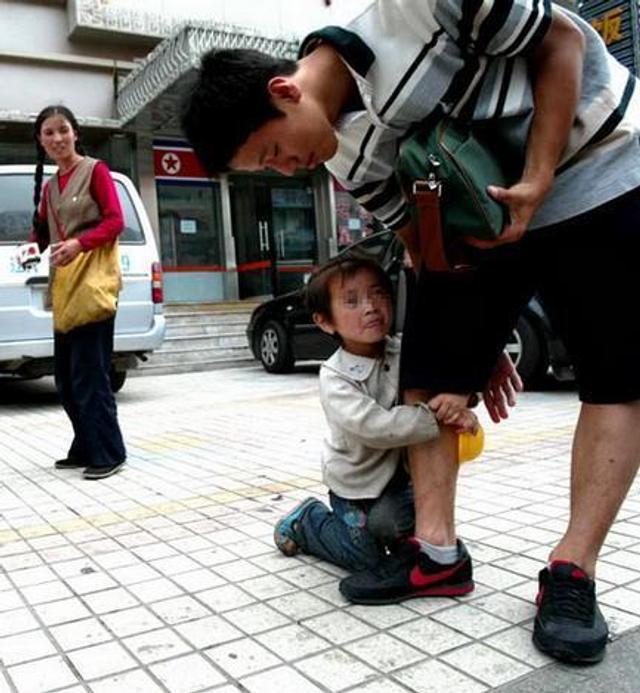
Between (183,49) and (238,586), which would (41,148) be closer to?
(238,586)

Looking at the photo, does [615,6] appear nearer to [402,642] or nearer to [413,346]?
[413,346]

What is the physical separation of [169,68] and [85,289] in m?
8.62

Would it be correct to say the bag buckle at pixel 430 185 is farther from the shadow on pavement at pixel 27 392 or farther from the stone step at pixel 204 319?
the stone step at pixel 204 319

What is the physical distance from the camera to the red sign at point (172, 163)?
45.7 ft

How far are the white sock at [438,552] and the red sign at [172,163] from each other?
12486 millimetres

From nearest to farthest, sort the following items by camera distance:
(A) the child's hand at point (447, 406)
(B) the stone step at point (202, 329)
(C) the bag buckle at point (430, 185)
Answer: (C) the bag buckle at point (430, 185)
(A) the child's hand at point (447, 406)
(B) the stone step at point (202, 329)

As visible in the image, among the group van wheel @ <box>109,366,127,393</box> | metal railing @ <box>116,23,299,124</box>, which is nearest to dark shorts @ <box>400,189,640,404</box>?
van wheel @ <box>109,366,127,393</box>

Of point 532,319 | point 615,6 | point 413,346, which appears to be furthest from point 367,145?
point 615,6

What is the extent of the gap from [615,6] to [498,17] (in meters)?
7.86

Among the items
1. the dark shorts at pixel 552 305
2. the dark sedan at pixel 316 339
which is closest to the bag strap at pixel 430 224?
the dark shorts at pixel 552 305

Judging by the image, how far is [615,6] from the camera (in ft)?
27.3

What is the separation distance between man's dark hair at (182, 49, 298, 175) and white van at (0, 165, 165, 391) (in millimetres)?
4483

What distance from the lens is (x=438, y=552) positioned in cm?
216

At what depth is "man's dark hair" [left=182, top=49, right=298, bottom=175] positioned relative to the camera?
1723 mm
